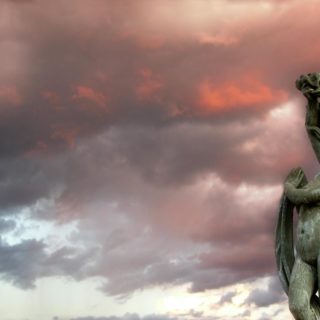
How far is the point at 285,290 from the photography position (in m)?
18.3

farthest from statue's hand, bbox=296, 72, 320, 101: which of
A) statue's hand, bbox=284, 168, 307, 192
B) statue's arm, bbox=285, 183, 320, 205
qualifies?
statue's arm, bbox=285, 183, 320, 205

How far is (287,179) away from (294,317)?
2.71 metres

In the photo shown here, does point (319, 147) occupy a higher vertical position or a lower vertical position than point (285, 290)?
higher

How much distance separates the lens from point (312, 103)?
1858 centimetres

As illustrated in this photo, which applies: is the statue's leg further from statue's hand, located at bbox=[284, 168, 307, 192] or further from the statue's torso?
statue's hand, located at bbox=[284, 168, 307, 192]

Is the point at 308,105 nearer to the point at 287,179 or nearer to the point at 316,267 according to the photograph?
the point at 287,179

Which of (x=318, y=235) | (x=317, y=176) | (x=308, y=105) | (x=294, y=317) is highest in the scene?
(x=308, y=105)

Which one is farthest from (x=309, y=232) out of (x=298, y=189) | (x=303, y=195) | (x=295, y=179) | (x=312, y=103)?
(x=312, y=103)

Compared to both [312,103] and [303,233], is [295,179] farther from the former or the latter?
[312,103]

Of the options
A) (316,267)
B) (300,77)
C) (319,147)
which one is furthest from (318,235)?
(300,77)

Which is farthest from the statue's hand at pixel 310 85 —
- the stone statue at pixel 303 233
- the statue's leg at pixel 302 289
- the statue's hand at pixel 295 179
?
the statue's leg at pixel 302 289

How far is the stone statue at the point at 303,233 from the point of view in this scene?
17.6m

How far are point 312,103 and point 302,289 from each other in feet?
11.9

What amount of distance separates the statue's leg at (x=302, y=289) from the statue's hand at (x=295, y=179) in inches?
56.4
